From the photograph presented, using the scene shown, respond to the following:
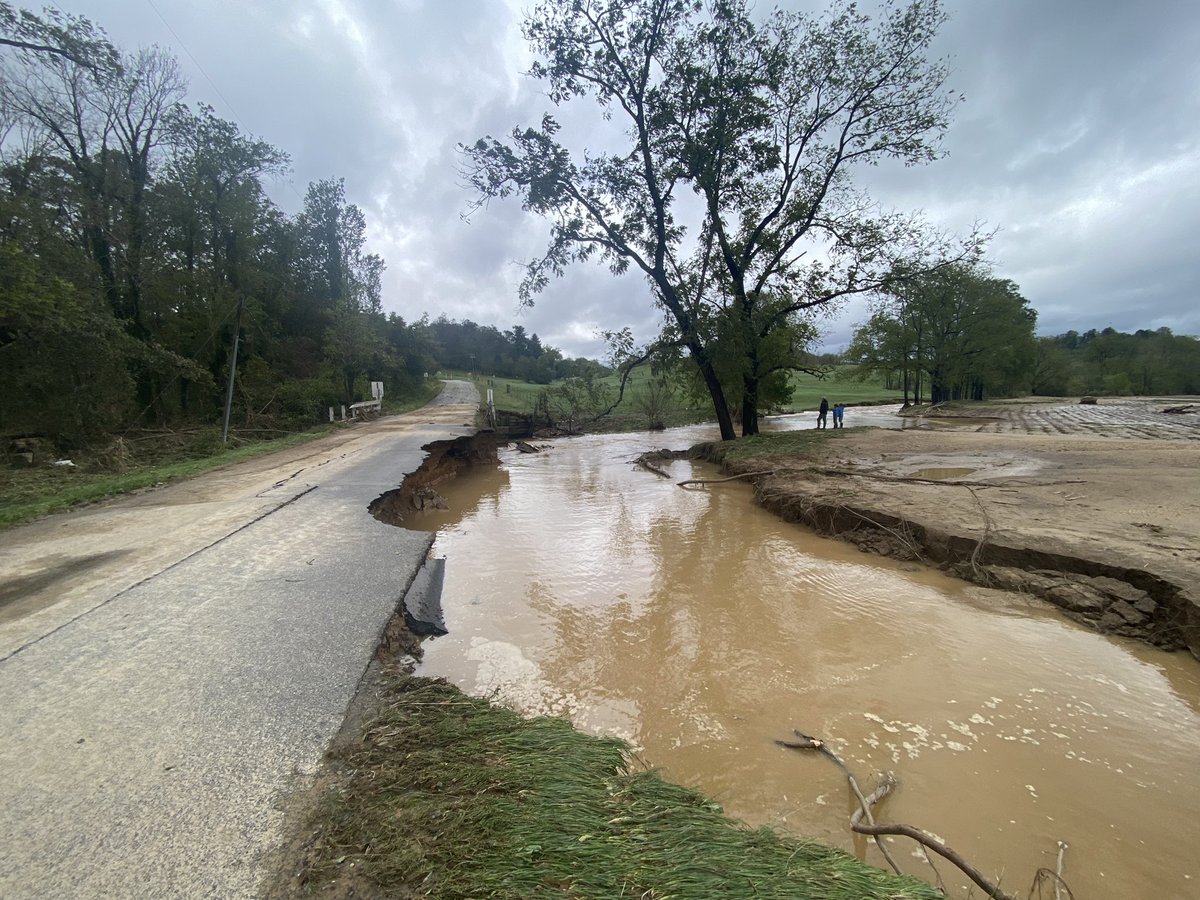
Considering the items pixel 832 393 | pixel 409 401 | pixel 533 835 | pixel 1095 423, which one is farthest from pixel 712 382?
pixel 832 393

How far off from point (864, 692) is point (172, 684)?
15.6 feet

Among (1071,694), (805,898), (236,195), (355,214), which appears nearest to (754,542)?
(1071,694)

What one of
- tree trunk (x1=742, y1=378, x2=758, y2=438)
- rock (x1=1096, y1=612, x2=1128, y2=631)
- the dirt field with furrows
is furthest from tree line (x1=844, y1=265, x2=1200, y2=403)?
rock (x1=1096, y1=612, x2=1128, y2=631)

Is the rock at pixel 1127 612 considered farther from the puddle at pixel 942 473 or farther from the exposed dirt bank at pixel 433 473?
the exposed dirt bank at pixel 433 473

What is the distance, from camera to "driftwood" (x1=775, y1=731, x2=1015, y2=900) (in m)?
2.03

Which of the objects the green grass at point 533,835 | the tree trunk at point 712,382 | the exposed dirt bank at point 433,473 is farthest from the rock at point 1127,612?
the tree trunk at point 712,382

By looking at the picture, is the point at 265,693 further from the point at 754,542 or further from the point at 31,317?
the point at 31,317

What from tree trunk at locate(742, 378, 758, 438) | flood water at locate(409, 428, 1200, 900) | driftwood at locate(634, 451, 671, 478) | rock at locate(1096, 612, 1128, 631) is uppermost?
tree trunk at locate(742, 378, 758, 438)

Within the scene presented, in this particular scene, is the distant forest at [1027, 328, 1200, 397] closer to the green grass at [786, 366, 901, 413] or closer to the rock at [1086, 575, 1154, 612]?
Result: the green grass at [786, 366, 901, 413]

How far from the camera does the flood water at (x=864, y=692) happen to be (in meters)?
2.65

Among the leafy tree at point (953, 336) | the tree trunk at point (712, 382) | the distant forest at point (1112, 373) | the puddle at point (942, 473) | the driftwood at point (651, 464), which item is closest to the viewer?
the puddle at point (942, 473)

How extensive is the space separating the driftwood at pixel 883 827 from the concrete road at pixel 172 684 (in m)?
2.65

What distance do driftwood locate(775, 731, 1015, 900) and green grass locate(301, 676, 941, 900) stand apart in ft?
1.06

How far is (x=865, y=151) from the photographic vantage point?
50.6 ft
